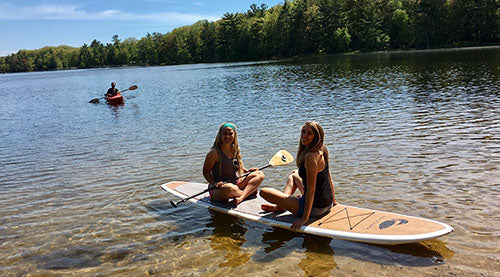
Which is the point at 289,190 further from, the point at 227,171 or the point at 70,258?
the point at 70,258

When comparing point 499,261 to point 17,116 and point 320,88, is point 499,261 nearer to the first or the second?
point 320,88

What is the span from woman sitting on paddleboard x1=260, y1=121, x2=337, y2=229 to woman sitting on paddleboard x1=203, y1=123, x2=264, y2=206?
718mm

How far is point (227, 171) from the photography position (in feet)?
23.8

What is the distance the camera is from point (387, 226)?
17.9ft

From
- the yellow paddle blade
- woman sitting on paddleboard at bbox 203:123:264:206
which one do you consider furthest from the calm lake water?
the yellow paddle blade

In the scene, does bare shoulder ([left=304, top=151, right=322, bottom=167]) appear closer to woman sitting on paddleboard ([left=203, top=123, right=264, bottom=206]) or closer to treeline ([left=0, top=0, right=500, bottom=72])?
woman sitting on paddleboard ([left=203, top=123, right=264, bottom=206])

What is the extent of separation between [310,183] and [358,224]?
1046mm

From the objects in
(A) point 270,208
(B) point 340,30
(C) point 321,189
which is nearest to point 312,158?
(C) point 321,189

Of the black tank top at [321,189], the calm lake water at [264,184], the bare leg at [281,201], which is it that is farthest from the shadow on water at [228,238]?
the black tank top at [321,189]

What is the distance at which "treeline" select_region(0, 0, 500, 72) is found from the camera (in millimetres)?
80500

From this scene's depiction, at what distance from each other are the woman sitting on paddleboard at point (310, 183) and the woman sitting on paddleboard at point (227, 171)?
718 millimetres

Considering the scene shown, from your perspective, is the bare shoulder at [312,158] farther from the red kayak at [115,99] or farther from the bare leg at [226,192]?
the red kayak at [115,99]

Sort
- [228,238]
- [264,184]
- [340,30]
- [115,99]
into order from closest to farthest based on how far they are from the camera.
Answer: [228,238] < [264,184] < [115,99] < [340,30]

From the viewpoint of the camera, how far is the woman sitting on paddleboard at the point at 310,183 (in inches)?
215
